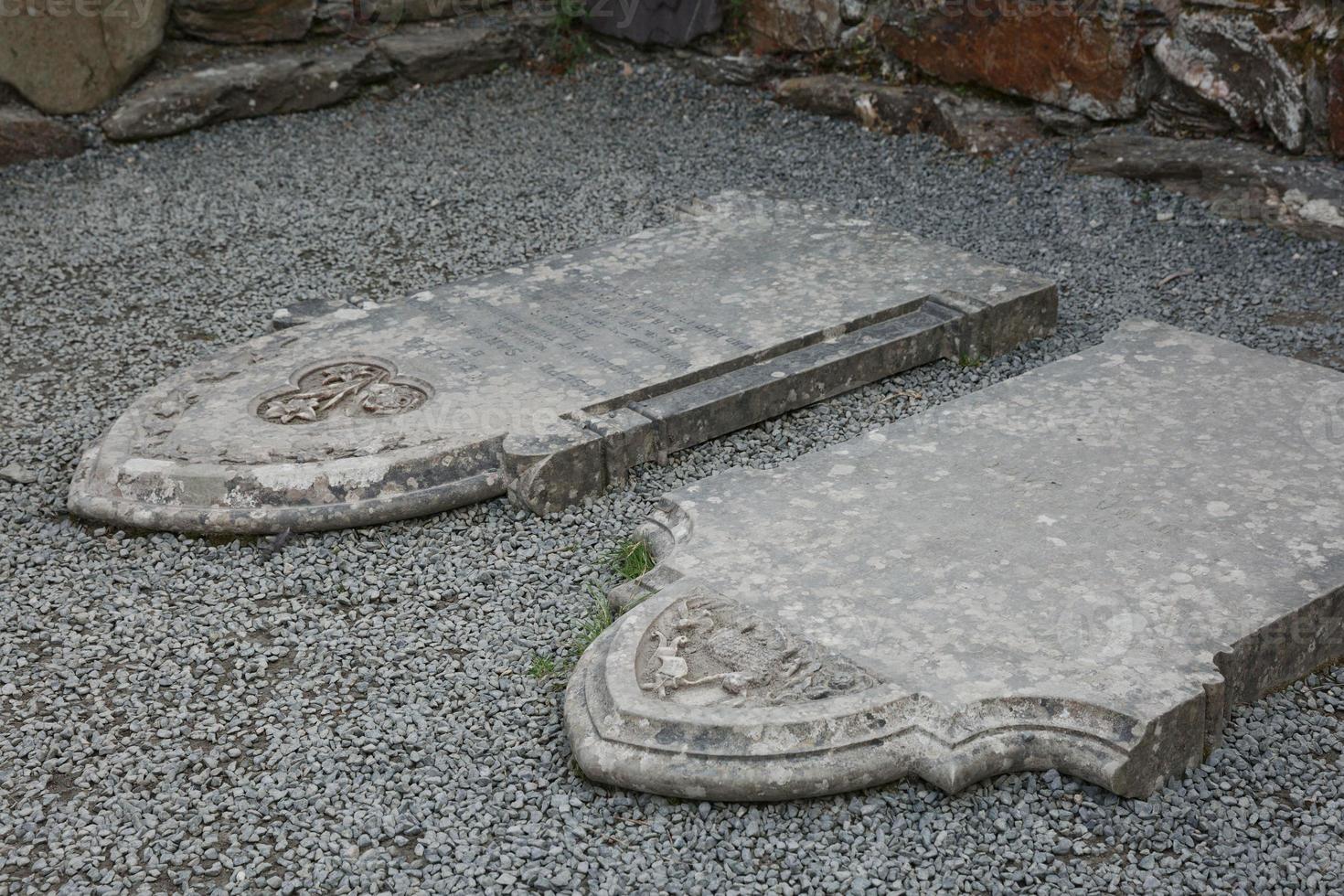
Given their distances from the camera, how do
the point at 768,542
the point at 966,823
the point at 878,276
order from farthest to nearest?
1. the point at 878,276
2. the point at 768,542
3. the point at 966,823

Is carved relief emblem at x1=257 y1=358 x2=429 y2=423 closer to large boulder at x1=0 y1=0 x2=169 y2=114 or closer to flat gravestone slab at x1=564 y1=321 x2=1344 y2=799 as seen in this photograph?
flat gravestone slab at x1=564 y1=321 x2=1344 y2=799

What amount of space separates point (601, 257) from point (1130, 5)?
2828 millimetres

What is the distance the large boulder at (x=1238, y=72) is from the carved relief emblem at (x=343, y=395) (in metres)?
3.90

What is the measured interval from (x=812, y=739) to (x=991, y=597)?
2.38ft

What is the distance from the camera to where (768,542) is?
3918 mm

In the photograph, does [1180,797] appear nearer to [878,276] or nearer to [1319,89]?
[878,276]

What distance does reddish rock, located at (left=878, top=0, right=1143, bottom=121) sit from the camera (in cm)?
664

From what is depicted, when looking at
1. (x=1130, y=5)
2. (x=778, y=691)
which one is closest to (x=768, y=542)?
(x=778, y=691)

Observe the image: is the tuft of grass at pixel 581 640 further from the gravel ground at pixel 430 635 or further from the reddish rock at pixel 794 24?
the reddish rock at pixel 794 24

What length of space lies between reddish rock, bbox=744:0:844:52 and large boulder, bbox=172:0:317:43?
2601 mm

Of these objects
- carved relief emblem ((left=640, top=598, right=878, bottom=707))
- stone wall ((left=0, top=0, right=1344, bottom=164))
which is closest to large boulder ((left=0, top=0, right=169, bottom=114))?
stone wall ((left=0, top=0, right=1344, bottom=164))

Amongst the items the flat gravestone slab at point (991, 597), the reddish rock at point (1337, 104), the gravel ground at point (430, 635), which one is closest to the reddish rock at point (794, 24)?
the gravel ground at point (430, 635)

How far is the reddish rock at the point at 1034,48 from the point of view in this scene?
6.64m

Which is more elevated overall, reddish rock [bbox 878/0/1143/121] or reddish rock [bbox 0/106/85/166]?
reddish rock [bbox 878/0/1143/121]
